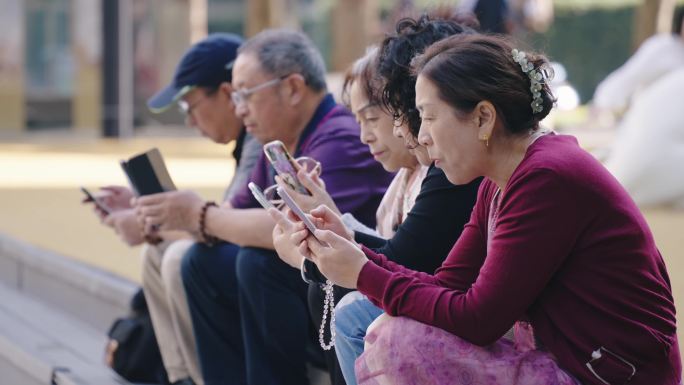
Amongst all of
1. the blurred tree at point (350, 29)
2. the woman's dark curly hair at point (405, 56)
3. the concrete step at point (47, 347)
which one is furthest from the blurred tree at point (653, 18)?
the woman's dark curly hair at point (405, 56)

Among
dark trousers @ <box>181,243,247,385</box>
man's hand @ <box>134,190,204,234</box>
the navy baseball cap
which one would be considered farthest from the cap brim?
dark trousers @ <box>181,243,247,385</box>

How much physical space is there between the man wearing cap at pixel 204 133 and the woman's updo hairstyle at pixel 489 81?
5.64 feet

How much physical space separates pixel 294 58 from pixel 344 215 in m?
0.83

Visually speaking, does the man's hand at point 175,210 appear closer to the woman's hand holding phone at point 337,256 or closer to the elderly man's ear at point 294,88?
the elderly man's ear at point 294,88

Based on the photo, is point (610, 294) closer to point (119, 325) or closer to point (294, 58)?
point (294, 58)

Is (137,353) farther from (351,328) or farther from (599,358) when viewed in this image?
(599,358)

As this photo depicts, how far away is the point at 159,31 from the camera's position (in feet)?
56.3

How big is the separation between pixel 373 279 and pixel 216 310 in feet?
4.66

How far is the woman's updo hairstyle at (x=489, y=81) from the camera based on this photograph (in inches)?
92.7

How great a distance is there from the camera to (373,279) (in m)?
2.44

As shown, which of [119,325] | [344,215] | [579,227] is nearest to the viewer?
[579,227]

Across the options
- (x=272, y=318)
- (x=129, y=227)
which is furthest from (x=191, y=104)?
(x=272, y=318)

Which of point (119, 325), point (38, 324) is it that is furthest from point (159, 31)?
point (119, 325)

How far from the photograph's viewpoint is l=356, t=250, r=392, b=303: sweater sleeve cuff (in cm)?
244
